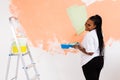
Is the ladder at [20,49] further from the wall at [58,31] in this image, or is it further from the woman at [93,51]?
the woman at [93,51]

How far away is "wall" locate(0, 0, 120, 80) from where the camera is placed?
2.97 metres

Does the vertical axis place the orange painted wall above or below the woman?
above

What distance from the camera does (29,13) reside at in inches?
123

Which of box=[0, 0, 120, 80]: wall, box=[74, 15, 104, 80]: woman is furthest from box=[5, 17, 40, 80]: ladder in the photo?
box=[74, 15, 104, 80]: woman

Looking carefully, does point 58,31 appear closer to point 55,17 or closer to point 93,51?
point 55,17

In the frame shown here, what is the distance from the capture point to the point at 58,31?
10.1 ft

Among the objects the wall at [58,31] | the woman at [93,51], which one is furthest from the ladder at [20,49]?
the woman at [93,51]

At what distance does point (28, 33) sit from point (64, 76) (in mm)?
748

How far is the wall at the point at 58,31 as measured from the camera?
2.97 meters

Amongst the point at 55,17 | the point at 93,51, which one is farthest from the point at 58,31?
the point at 93,51

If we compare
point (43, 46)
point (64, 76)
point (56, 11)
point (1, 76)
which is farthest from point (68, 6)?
point (1, 76)

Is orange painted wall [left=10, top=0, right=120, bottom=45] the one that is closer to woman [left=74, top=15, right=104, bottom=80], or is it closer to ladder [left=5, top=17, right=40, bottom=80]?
ladder [left=5, top=17, right=40, bottom=80]

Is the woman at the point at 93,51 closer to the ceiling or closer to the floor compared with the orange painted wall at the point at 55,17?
closer to the floor

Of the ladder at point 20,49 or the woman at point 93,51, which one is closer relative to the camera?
the woman at point 93,51
